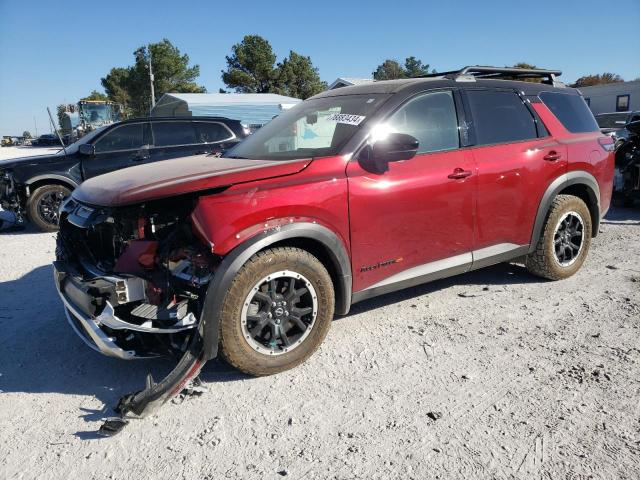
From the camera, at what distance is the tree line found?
53625 millimetres

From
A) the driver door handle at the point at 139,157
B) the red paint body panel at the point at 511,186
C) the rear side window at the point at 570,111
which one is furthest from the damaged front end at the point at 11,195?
the rear side window at the point at 570,111

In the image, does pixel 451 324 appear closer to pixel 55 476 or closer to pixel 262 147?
pixel 262 147

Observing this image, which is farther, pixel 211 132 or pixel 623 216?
pixel 211 132

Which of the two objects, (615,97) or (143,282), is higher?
(615,97)

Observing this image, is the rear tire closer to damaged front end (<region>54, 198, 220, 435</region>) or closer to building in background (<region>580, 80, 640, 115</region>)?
damaged front end (<region>54, 198, 220, 435</region>)

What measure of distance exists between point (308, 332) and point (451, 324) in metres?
1.29

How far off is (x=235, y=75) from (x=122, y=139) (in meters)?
49.0

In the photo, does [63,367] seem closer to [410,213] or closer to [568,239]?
[410,213]

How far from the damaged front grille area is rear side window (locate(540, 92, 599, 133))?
3.62m

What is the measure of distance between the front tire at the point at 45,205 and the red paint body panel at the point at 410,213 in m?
6.40

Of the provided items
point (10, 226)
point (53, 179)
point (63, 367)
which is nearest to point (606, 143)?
point (63, 367)

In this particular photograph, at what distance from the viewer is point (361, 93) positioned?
3.83m

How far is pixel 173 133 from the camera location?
8.37 metres

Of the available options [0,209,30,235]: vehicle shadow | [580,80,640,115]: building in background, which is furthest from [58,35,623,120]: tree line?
[0,209,30,235]: vehicle shadow
